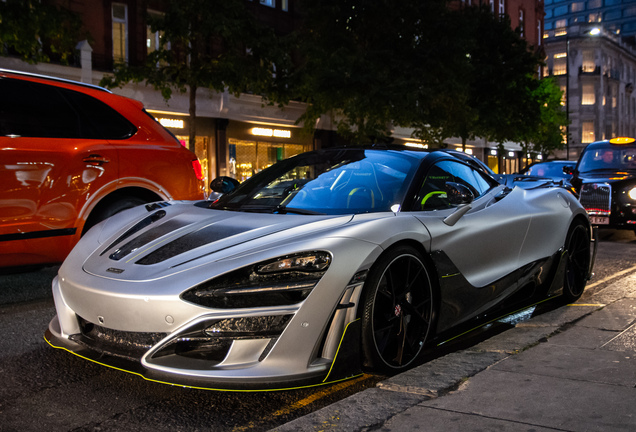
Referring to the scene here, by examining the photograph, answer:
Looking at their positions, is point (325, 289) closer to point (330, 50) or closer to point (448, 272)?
point (448, 272)

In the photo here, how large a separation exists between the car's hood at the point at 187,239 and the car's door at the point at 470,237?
710 mm

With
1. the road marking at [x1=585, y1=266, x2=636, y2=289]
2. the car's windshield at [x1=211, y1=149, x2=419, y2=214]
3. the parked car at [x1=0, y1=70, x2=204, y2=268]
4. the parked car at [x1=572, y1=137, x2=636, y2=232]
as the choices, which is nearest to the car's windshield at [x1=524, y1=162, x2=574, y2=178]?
the parked car at [x1=572, y1=137, x2=636, y2=232]

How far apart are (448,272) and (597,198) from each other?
29.0 ft

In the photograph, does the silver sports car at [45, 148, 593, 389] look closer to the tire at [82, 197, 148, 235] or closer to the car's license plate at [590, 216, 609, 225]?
the tire at [82, 197, 148, 235]

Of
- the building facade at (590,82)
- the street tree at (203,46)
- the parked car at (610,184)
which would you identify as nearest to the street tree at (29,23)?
the street tree at (203,46)

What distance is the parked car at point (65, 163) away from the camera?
5520mm

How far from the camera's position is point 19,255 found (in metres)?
5.57

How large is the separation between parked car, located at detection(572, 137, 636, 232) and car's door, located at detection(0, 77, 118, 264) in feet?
28.8

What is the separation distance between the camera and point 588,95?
78.6m

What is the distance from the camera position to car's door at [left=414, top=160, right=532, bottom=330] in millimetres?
4016

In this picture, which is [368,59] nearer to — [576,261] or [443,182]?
[576,261]

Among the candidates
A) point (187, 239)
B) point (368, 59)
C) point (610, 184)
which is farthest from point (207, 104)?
point (187, 239)

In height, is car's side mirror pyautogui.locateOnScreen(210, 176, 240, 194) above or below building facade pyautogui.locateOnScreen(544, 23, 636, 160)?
below

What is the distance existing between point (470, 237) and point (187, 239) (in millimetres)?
1779
